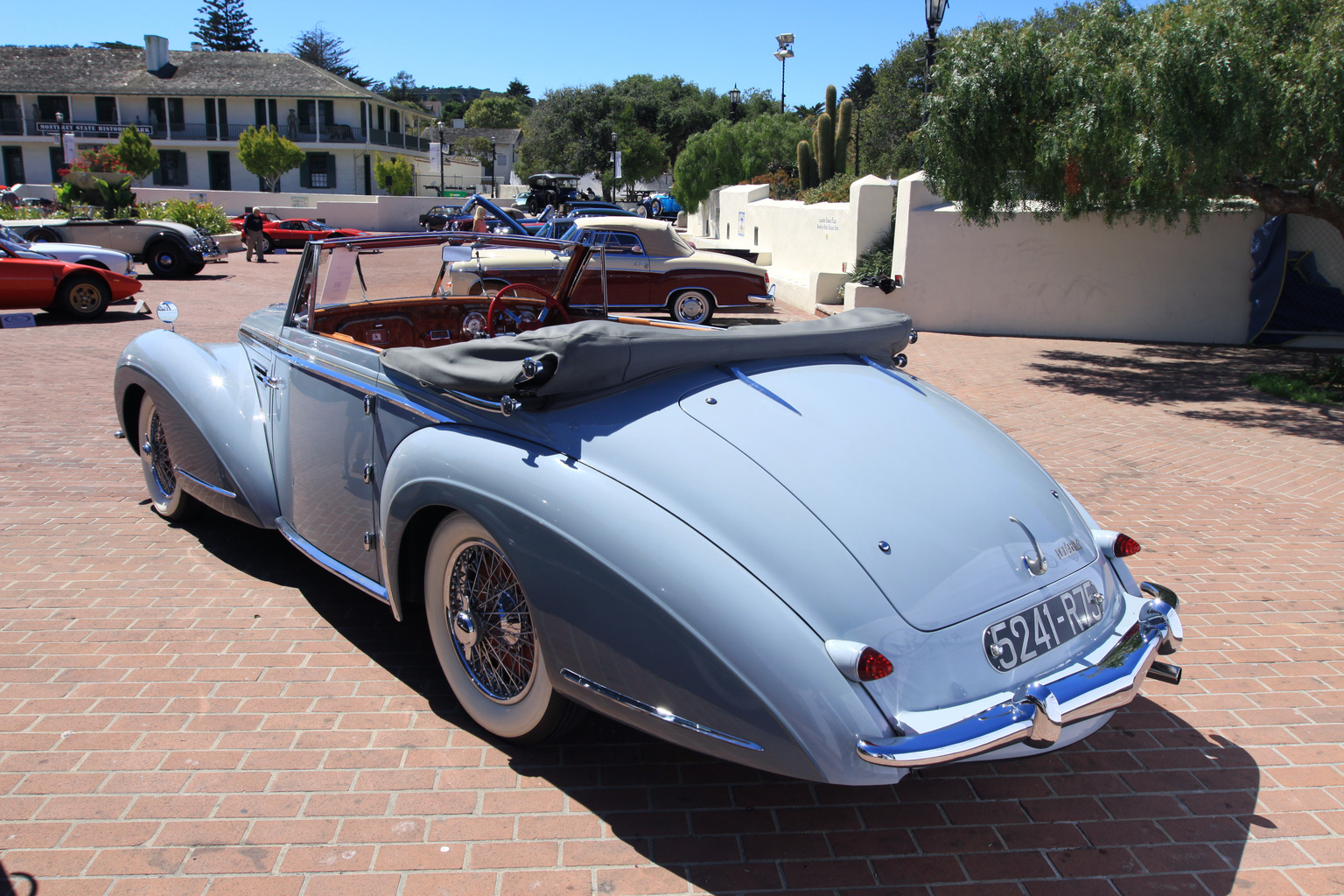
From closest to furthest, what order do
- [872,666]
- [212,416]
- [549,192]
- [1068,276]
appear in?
[872,666] → [212,416] → [1068,276] → [549,192]

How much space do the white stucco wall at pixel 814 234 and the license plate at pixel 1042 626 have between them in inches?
560

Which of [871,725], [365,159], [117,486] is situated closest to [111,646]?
[117,486]

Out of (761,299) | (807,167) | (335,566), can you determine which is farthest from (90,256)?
(807,167)

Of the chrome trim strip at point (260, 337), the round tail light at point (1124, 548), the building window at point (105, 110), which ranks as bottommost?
the round tail light at point (1124, 548)

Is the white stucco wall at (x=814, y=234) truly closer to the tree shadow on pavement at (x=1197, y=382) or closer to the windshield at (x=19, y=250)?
the tree shadow on pavement at (x=1197, y=382)

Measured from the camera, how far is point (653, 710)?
240 centimetres

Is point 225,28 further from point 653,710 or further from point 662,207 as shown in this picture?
point 653,710

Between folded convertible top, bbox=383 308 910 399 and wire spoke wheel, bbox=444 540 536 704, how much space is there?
1.73 feet

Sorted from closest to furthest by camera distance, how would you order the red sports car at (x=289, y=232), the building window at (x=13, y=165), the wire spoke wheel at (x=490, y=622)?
the wire spoke wheel at (x=490, y=622), the red sports car at (x=289, y=232), the building window at (x=13, y=165)

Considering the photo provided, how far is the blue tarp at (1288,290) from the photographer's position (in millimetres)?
12805

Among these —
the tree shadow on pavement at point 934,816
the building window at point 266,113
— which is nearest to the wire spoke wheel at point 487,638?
the tree shadow on pavement at point 934,816

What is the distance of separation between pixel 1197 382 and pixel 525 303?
900 cm

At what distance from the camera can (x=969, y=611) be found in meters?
2.46

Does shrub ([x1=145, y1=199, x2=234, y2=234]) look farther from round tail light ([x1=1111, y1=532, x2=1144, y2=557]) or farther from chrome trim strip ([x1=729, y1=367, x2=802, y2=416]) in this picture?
round tail light ([x1=1111, y1=532, x2=1144, y2=557])
